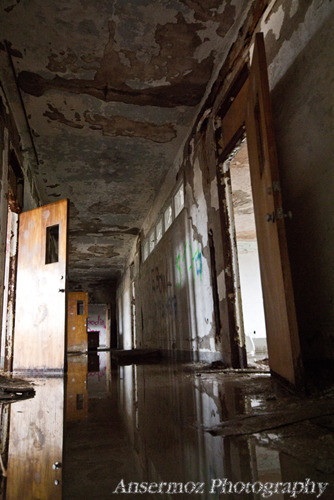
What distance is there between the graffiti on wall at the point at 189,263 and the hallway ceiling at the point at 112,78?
1.76 metres

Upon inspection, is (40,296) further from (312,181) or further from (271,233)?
(312,181)

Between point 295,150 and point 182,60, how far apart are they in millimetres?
2033

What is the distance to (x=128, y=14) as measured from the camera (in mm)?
3068

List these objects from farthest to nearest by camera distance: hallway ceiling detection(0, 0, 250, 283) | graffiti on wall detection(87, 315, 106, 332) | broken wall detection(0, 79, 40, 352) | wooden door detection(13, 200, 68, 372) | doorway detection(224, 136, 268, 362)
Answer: graffiti on wall detection(87, 315, 106, 332) < doorway detection(224, 136, 268, 362) < wooden door detection(13, 200, 68, 372) < broken wall detection(0, 79, 40, 352) < hallway ceiling detection(0, 0, 250, 283)

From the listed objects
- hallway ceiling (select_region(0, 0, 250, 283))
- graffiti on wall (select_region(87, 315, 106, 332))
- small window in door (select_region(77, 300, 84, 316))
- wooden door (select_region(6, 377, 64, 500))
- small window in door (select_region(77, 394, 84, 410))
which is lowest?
small window in door (select_region(77, 394, 84, 410))

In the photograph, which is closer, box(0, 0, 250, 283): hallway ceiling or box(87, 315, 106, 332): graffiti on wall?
box(0, 0, 250, 283): hallway ceiling

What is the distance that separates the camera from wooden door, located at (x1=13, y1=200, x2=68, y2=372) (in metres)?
3.90

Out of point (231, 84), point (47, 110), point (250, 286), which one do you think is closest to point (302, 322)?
point (231, 84)

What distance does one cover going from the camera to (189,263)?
187 inches

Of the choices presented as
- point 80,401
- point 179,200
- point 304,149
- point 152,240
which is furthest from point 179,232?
point 80,401

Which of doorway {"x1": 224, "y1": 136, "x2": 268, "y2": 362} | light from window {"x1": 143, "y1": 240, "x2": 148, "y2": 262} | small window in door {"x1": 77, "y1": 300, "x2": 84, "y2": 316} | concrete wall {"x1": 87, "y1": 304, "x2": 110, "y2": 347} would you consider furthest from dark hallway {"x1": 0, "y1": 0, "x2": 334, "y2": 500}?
concrete wall {"x1": 87, "y1": 304, "x2": 110, "y2": 347}

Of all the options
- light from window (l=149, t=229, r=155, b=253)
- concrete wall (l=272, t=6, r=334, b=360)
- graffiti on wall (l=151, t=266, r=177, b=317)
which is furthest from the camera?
light from window (l=149, t=229, r=155, b=253)

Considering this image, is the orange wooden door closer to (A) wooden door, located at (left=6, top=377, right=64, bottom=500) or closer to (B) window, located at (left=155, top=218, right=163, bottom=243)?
(A) wooden door, located at (left=6, top=377, right=64, bottom=500)

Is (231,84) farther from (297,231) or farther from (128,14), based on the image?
(297,231)
